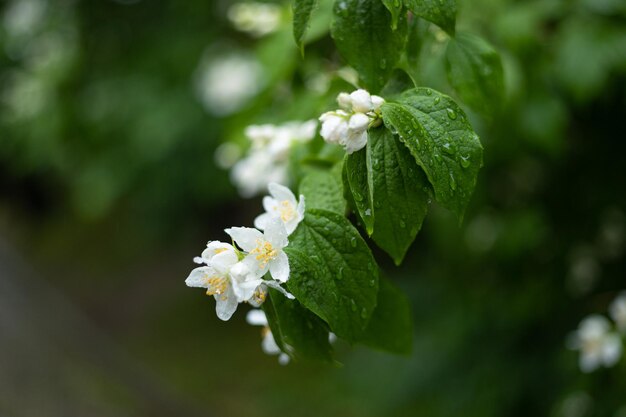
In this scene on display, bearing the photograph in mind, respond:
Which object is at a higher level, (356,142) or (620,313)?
(356,142)

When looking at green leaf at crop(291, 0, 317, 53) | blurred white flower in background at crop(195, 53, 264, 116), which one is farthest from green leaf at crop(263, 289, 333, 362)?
blurred white flower in background at crop(195, 53, 264, 116)

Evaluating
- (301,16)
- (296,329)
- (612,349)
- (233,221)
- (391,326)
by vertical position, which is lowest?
(233,221)

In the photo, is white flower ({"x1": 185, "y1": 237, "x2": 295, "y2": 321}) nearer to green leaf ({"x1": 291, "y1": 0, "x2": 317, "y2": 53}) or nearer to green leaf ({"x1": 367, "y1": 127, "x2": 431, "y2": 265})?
green leaf ({"x1": 367, "y1": 127, "x2": 431, "y2": 265})

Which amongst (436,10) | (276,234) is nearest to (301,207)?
(276,234)

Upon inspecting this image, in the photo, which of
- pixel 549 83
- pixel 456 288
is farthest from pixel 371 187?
pixel 456 288

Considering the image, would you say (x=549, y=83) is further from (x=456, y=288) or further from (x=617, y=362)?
(x=456, y=288)

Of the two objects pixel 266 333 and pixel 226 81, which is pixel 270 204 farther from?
pixel 226 81

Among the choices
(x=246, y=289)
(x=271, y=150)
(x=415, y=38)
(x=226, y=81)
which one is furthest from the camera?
(x=226, y=81)
